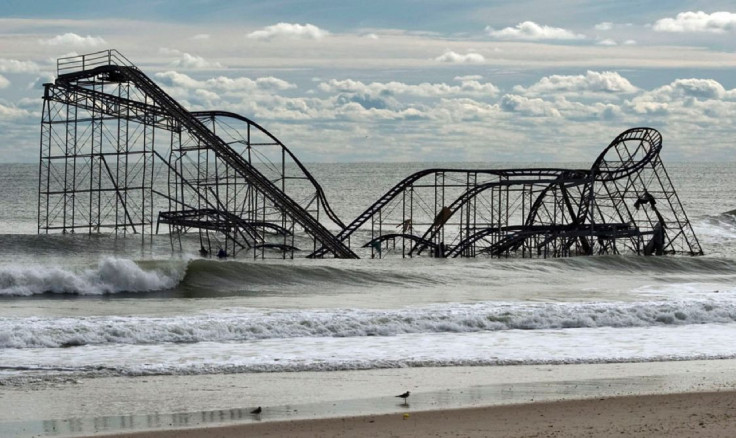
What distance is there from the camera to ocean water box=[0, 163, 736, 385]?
16.5 metres

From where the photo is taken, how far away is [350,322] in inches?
784

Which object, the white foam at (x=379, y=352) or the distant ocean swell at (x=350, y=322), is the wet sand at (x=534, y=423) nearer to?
the white foam at (x=379, y=352)

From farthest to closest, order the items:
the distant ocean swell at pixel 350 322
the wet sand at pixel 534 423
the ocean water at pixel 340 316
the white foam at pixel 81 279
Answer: the white foam at pixel 81 279
the distant ocean swell at pixel 350 322
the ocean water at pixel 340 316
the wet sand at pixel 534 423

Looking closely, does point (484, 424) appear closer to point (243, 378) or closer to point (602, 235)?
point (243, 378)

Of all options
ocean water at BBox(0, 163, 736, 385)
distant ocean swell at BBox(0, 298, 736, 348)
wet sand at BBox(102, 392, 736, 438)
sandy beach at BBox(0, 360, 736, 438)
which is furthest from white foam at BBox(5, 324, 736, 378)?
wet sand at BBox(102, 392, 736, 438)

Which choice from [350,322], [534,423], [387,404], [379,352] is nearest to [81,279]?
[350,322]

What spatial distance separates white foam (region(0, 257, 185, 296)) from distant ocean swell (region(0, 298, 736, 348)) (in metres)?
6.59

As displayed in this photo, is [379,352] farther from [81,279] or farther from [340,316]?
[81,279]

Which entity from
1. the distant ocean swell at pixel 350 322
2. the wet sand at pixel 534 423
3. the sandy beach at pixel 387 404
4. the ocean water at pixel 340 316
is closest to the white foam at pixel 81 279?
the ocean water at pixel 340 316

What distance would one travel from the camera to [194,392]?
13555 mm

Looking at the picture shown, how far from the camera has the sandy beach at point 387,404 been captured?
1148 cm

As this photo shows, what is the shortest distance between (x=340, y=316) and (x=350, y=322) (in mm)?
529

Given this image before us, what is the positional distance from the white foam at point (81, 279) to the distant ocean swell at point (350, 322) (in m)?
6.59

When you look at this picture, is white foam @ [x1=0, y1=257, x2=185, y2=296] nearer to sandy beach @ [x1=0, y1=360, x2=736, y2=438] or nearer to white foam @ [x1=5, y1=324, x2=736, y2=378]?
white foam @ [x1=5, y1=324, x2=736, y2=378]
